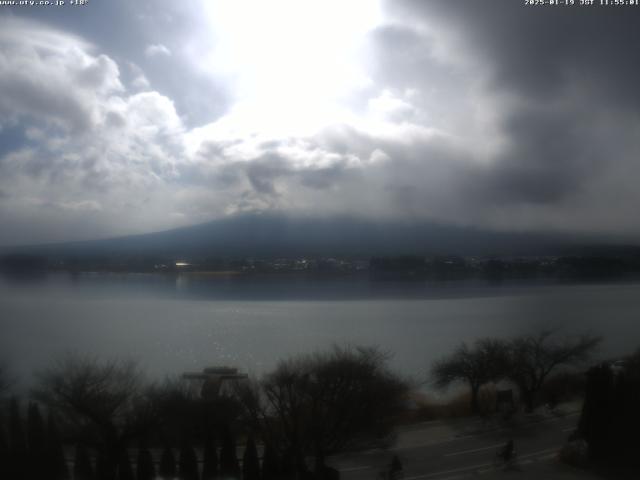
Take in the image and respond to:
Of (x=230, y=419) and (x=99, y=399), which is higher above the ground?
(x=99, y=399)

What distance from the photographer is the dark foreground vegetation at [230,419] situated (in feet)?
12.0

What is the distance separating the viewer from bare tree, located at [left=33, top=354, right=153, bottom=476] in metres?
3.82

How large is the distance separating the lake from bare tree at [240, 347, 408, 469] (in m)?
0.54

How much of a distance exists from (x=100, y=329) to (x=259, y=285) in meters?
2.73

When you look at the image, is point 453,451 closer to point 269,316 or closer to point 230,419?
point 230,419

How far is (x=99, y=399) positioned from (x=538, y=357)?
4.94 m

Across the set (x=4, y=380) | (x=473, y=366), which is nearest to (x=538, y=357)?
(x=473, y=366)

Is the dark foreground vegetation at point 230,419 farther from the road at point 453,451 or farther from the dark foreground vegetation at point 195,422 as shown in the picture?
the road at point 453,451

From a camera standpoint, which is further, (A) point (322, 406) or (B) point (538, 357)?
(B) point (538, 357)

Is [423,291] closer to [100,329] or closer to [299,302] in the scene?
[299,302]

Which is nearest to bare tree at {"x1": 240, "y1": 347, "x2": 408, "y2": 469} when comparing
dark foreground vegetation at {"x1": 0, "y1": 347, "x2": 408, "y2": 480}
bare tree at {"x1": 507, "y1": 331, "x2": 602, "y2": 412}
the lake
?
dark foreground vegetation at {"x1": 0, "y1": 347, "x2": 408, "y2": 480}

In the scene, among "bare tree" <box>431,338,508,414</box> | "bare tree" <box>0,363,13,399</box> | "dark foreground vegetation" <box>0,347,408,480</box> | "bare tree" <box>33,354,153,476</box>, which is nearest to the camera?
"dark foreground vegetation" <box>0,347,408,480</box>

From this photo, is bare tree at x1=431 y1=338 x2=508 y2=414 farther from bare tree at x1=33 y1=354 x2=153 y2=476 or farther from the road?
bare tree at x1=33 y1=354 x2=153 y2=476

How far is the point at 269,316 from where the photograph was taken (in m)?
7.29
